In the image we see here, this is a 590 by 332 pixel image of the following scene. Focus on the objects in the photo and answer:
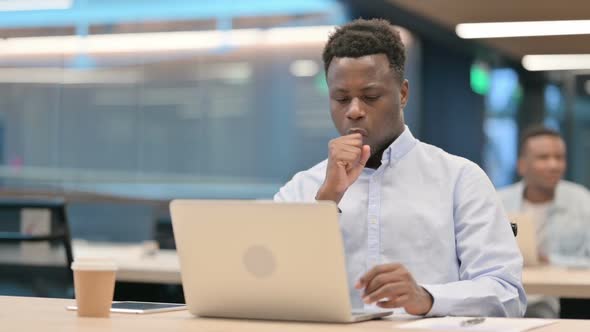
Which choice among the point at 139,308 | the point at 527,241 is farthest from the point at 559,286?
the point at 139,308

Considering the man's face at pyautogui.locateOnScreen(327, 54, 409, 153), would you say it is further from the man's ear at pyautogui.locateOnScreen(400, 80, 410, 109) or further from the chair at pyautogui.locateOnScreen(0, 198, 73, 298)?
the chair at pyautogui.locateOnScreen(0, 198, 73, 298)

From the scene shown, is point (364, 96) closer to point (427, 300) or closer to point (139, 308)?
point (427, 300)

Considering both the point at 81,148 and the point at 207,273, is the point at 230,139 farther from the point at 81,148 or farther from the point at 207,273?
the point at 207,273

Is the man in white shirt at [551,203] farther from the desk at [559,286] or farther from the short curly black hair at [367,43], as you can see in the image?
the short curly black hair at [367,43]

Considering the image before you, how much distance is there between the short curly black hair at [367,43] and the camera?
96.9 inches

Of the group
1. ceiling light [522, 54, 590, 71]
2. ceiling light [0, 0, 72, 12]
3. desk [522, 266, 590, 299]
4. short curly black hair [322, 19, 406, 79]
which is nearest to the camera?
short curly black hair [322, 19, 406, 79]

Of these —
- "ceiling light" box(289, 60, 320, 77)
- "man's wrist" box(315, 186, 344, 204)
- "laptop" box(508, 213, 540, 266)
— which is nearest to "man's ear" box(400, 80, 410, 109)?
"man's wrist" box(315, 186, 344, 204)

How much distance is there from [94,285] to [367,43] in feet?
2.95

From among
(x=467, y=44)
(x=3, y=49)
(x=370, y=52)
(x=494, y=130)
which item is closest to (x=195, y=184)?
(x=3, y=49)

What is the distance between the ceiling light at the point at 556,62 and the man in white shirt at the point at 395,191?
836 centimetres

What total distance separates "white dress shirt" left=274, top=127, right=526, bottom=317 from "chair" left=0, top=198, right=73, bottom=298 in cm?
173

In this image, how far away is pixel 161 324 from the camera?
196cm

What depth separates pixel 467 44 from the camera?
32.8 feet

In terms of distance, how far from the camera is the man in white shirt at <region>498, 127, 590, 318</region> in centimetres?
503
